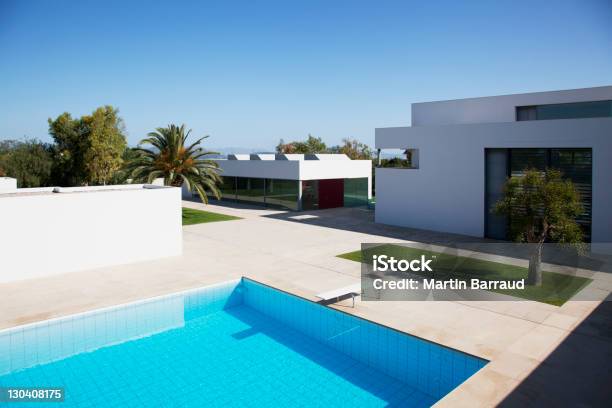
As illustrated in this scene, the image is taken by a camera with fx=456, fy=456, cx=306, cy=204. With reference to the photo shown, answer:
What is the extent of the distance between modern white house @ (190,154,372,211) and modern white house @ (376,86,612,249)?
633 cm

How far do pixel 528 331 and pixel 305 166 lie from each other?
63.3 ft

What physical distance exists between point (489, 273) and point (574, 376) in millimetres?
6348

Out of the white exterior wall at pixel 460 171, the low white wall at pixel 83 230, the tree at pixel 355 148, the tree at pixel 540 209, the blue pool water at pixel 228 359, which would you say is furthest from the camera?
the tree at pixel 355 148

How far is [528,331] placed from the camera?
8.91 metres

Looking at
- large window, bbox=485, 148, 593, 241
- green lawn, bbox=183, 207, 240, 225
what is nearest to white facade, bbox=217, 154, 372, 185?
green lawn, bbox=183, 207, 240, 225

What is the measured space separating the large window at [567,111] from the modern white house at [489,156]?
0.03 meters

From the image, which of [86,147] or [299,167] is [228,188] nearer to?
[299,167]

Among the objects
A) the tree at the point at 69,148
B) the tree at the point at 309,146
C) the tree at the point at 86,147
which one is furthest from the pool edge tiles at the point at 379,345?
the tree at the point at 309,146

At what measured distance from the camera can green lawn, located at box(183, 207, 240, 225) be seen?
23766 millimetres

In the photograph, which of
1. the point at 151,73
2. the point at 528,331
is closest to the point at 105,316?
the point at 528,331

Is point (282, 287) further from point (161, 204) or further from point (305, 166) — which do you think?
point (305, 166)

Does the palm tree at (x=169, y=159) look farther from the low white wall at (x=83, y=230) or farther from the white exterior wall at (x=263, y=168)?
the low white wall at (x=83, y=230)

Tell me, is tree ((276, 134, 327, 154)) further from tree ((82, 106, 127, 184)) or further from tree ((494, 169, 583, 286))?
tree ((494, 169, 583, 286))

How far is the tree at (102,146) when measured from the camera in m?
34.8
